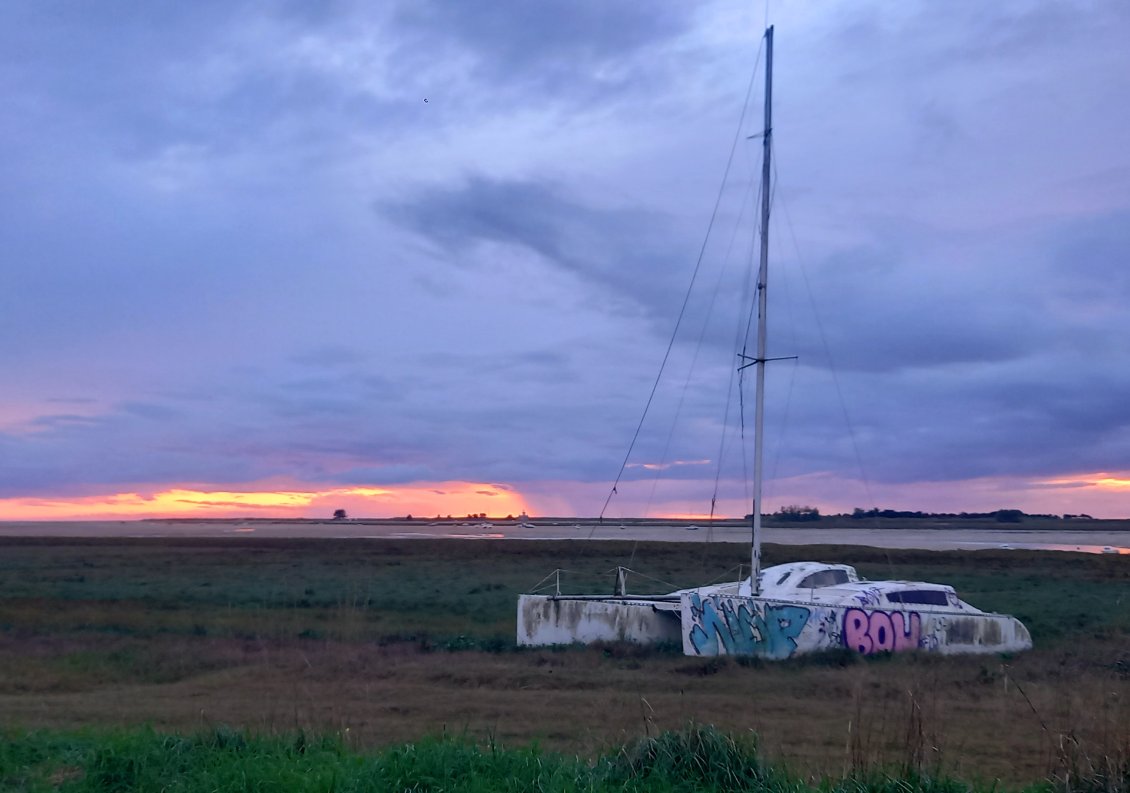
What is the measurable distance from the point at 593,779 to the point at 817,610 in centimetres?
1222

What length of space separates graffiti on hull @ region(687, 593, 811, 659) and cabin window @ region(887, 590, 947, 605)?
2.56 m

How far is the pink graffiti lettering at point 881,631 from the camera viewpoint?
19.0 m

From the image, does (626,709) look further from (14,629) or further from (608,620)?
(14,629)

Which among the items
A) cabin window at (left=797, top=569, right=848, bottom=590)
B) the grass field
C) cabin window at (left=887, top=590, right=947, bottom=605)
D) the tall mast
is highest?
the tall mast

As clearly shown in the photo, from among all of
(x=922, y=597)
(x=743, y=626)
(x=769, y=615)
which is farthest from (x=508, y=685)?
(x=922, y=597)

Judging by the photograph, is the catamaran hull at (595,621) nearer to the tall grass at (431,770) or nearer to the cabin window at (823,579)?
the cabin window at (823,579)

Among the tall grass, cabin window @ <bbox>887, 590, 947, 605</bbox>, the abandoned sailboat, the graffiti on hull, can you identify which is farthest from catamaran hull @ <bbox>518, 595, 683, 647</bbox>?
the tall grass

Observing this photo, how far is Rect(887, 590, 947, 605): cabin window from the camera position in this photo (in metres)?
20.4

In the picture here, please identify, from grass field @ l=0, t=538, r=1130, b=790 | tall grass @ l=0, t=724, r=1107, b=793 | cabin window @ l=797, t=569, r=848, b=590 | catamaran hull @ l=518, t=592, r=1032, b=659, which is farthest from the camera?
cabin window @ l=797, t=569, r=848, b=590

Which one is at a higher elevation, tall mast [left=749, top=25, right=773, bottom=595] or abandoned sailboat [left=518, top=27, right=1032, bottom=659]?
tall mast [left=749, top=25, right=773, bottom=595]

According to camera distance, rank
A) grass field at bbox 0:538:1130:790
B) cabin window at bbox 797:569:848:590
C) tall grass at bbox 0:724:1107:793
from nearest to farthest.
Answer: tall grass at bbox 0:724:1107:793, grass field at bbox 0:538:1130:790, cabin window at bbox 797:569:848:590

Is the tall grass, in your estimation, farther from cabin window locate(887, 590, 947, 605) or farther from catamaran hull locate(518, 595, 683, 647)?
cabin window locate(887, 590, 947, 605)

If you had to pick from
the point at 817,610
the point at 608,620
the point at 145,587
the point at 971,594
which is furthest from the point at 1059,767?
the point at 145,587

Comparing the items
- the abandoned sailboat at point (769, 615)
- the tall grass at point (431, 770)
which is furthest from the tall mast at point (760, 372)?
the tall grass at point (431, 770)
